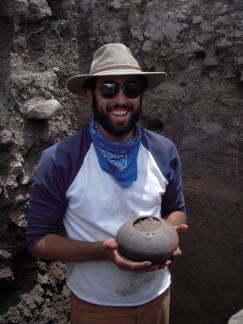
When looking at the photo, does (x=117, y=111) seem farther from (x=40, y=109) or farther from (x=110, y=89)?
(x=40, y=109)

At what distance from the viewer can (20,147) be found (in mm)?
3035

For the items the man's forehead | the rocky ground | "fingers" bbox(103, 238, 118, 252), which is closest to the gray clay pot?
"fingers" bbox(103, 238, 118, 252)

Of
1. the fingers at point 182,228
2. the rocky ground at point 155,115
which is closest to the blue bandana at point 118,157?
the fingers at point 182,228

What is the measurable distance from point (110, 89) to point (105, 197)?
55cm

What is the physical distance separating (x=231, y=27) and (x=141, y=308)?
7.24 feet

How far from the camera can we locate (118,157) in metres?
2.18

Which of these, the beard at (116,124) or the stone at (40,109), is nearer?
the beard at (116,124)

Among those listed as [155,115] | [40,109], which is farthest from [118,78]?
[155,115]

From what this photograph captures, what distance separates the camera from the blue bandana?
2.14 metres

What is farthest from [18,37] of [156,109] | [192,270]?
[192,270]

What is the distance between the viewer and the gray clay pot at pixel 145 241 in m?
2.08

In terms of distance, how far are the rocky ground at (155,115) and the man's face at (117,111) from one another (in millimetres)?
944

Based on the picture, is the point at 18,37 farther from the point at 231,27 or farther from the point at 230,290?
the point at 230,290

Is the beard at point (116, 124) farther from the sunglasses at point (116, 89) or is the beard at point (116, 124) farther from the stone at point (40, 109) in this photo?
the stone at point (40, 109)
